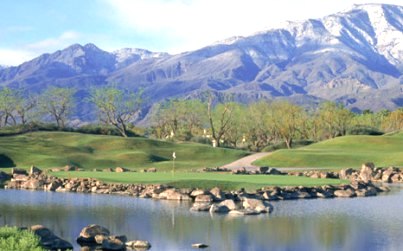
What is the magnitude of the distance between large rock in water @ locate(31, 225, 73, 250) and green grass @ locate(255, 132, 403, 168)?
240 feet

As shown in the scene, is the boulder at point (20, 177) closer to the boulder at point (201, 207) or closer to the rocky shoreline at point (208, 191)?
the rocky shoreline at point (208, 191)

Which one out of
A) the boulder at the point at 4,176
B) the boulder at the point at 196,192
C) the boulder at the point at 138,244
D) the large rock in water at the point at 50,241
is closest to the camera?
the large rock in water at the point at 50,241

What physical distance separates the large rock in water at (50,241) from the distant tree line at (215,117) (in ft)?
376

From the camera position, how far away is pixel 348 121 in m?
174

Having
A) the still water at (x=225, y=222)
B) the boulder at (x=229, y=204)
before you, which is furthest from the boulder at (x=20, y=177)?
the boulder at (x=229, y=204)

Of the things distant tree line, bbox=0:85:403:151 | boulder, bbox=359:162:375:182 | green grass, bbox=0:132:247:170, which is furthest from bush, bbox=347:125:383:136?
boulder, bbox=359:162:375:182

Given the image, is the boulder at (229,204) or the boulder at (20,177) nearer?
the boulder at (229,204)

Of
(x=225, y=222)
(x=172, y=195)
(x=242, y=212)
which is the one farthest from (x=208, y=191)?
(x=225, y=222)

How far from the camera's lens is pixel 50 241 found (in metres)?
35.7

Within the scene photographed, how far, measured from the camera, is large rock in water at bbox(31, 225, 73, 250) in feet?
116

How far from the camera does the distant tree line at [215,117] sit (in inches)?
6230

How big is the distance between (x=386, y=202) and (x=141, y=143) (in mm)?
67202

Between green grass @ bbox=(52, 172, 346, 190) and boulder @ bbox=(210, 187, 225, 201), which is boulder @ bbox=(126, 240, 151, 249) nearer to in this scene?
boulder @ bbox=(210, 187, 225, 201)

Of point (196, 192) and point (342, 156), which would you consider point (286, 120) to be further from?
point (196, 192)
